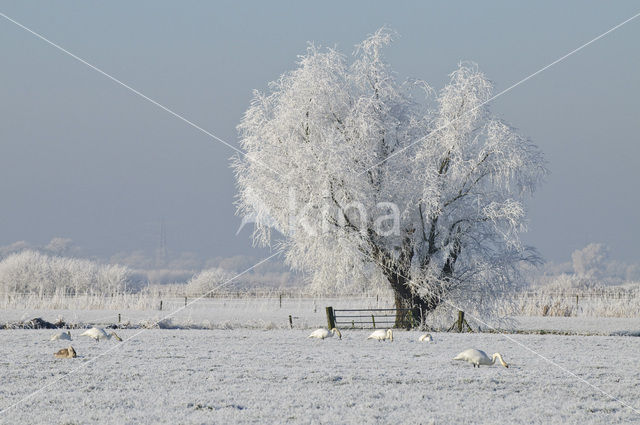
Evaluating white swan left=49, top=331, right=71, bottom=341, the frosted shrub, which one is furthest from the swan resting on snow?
the frosted shrub

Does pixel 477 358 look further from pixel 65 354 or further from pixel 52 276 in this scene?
pixel 52 276

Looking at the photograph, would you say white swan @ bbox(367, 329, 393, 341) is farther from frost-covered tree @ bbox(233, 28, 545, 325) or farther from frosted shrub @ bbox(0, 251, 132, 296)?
frosted shrub @ bbox(0, 251, 132, 296)

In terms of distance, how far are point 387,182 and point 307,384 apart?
563 inches

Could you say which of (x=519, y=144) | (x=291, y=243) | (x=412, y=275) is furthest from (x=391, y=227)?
(x=519, y=144)

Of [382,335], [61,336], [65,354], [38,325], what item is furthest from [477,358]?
[38,325]

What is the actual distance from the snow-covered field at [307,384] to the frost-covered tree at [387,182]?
764 centimetres

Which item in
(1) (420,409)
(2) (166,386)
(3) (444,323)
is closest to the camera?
(1) (420,409)

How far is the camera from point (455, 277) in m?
26.2

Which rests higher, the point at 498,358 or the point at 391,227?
the point at 391,227

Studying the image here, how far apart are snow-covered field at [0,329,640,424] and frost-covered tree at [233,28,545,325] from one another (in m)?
7.64

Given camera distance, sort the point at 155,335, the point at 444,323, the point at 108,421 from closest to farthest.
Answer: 1. the point at 108,421
2. the point at 155,335
3. the point at 444,323

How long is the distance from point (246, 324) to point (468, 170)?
10754mm

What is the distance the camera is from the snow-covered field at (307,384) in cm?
884

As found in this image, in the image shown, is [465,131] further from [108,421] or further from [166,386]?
[108,421]
